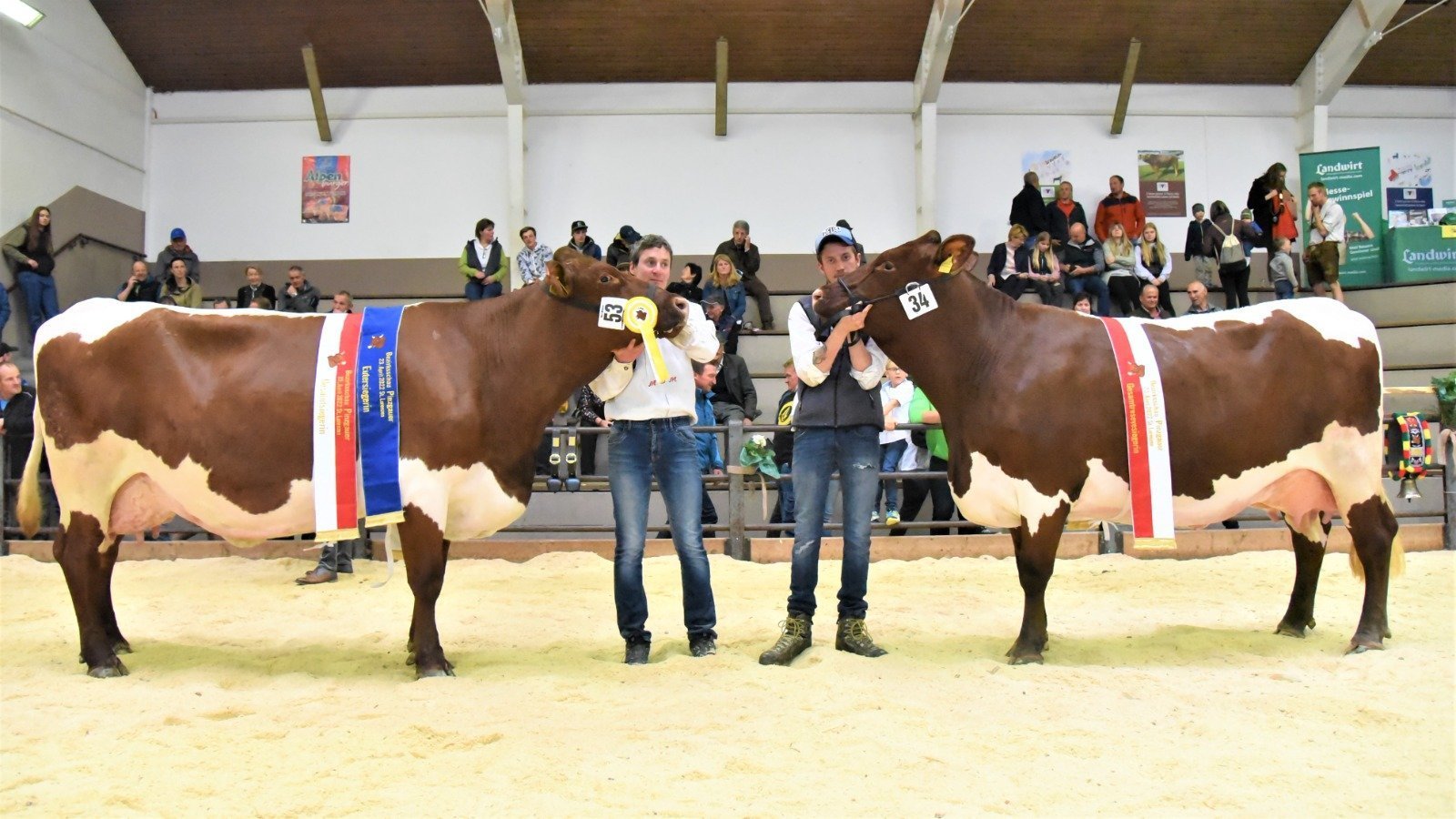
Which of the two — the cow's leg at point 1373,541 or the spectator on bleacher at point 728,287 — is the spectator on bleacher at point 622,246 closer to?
the spectator on bleacher at point 728,287

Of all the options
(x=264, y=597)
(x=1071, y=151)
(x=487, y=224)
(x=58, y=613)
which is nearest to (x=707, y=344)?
(x=264, y=597)

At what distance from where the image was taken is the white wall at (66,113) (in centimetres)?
1351

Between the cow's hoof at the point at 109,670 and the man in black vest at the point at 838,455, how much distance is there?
3.05m

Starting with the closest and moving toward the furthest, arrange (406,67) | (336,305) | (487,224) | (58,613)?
1. (58,613)
2. (336,305)
3. (487,224)
4. (406,67)

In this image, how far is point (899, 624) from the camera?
18.6 ft

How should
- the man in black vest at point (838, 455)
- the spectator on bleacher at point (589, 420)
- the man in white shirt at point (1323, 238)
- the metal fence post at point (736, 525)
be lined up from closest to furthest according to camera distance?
1. the man in black vest at point (838, 455)
2. the metal fence post at point (736, 525)
3. the spectator on bleacher at point (589, 420)
4. the man in white shirt at point (1323, 238)

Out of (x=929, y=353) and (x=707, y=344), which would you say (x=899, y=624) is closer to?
(x=929, y=353)

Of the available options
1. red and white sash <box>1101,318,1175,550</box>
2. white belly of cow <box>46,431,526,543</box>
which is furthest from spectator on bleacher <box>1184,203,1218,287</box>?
white belly of cow <box>46,431,526,543</box>

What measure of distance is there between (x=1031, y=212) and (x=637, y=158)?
581cm

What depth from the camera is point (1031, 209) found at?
14.7m

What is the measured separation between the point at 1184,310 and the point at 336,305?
1118cm

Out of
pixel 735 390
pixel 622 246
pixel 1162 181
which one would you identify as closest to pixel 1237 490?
pixel 735 390

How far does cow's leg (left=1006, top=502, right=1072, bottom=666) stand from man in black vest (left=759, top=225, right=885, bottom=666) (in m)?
0.67

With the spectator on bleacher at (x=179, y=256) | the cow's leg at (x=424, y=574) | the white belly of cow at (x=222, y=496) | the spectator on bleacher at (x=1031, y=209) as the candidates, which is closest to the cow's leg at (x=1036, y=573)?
the white belly of cow at (x=222, y=496)
